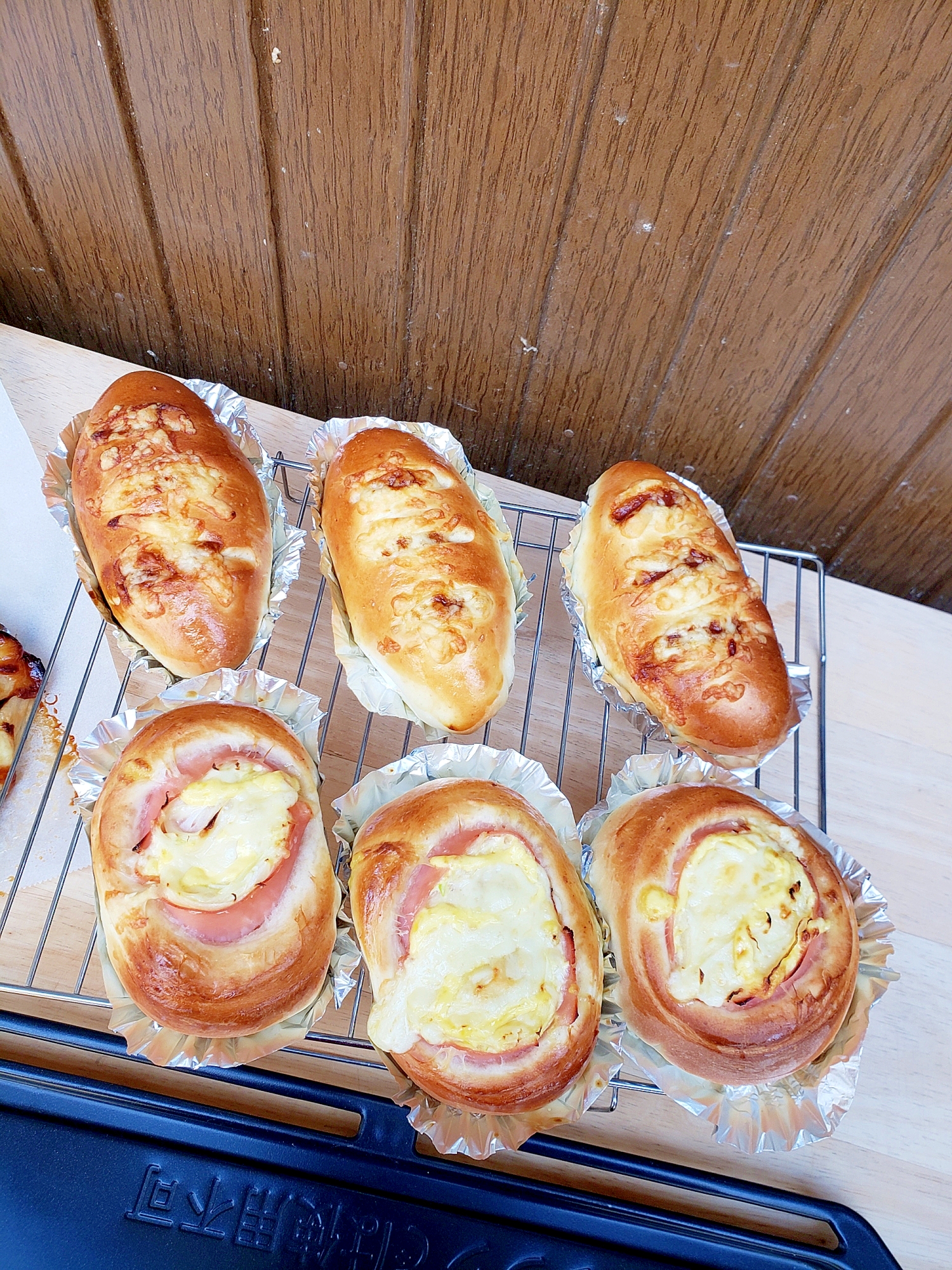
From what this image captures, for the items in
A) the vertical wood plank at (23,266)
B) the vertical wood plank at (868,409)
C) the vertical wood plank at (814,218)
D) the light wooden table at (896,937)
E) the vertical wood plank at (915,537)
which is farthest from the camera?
the vertical wood plank at (915,537)

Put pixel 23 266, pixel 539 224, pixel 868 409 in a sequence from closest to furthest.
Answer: pixel 539 224 → pixel 868 409 → pixel 23 266

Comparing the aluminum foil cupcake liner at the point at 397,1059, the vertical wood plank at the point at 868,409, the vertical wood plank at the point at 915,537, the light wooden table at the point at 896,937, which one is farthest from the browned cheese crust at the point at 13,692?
the vertical wood plank at the point at 915,537

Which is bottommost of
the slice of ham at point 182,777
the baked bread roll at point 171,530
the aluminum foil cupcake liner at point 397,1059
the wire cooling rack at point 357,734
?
the wire cooling rack at point 357,734

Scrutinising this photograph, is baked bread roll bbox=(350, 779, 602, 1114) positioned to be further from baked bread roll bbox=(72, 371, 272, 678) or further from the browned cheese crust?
the browned cheese crust

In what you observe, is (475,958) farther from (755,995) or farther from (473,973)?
(755,995)

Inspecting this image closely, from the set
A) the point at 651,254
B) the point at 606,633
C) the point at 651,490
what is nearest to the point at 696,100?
the point at 651,254

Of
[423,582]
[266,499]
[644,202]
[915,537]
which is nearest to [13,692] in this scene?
[266,499]

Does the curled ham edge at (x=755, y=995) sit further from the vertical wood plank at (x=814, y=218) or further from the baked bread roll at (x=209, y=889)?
the vertical wood plank at (x=814, y=218)
